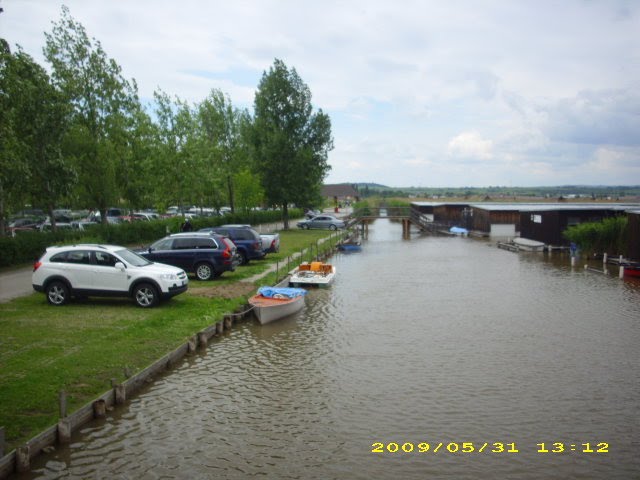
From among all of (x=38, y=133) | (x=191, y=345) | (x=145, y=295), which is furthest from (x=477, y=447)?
(x=38, y=133)

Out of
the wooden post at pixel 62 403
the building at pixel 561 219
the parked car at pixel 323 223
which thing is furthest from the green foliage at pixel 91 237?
the building at pixel 561 219

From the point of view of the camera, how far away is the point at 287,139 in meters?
54.7

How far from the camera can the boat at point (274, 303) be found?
18891mm

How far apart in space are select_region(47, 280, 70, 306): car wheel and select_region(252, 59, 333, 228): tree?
3746 cm

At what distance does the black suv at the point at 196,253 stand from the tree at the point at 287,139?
104ft

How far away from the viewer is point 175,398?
38.6ft

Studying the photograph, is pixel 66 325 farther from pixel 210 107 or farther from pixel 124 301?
pixel 210 107

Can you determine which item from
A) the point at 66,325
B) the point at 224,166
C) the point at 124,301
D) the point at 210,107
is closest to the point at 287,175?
the point at 224,166

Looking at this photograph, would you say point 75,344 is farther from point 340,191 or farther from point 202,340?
point 340,191

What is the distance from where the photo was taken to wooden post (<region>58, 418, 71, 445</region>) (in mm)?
9195

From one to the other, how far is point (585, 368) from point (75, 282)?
51.1ft

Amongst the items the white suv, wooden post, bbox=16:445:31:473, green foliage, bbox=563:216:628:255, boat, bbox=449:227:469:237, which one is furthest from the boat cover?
boat, bbox=449:227:469:237

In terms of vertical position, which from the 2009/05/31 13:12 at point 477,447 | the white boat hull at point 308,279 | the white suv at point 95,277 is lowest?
the 2009/05/31 13:12 at point 477,447

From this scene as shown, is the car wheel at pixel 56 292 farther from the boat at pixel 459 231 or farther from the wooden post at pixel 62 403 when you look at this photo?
the boat at pixel 459 231
